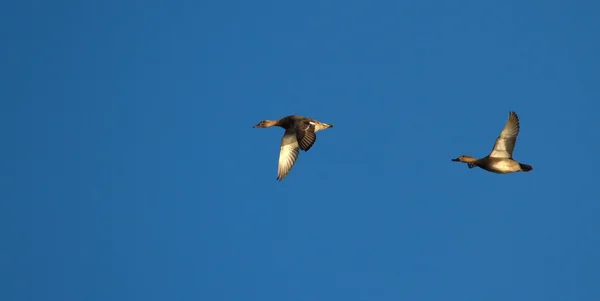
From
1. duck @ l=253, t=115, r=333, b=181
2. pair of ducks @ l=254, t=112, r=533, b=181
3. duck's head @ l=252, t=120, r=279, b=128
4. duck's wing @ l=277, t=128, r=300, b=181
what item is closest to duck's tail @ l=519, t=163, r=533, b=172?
pair of ducks @ l=254, t=112, r=533, b=181

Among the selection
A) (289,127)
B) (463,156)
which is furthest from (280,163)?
(463,156)

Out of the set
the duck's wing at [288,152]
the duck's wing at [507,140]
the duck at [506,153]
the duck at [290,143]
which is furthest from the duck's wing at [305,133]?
the duck's wing at [507,140]

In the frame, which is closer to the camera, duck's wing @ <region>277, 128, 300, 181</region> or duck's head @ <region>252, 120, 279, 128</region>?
duck's wing @ <region>277, 128, 300, 181</region>

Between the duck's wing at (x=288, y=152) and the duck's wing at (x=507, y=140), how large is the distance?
814 centimetres

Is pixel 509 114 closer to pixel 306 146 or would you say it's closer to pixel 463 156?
pixel 463 156

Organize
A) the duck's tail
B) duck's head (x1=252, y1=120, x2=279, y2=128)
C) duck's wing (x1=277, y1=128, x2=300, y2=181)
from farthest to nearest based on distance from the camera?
duck's head (x1=252, y1=120, x2=279, y2=128), duck's wing (x1=277, y1=128, x2=300, y2=181), the duck's tail

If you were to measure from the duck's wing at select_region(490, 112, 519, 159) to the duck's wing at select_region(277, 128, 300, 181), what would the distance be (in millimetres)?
8143

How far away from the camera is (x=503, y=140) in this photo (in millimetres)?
39781

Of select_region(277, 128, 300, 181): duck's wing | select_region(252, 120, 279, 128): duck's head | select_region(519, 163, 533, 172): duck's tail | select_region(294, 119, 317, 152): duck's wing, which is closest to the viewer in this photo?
select_region(519, 163, 533, 172): duck's tail

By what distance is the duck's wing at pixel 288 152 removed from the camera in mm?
43500

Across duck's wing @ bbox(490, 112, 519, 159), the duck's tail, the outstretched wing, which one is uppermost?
the outstretched wing

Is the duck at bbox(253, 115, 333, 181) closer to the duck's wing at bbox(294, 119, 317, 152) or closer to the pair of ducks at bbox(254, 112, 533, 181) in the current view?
the pair of ducks at bbox(254, 112, 533, 181)

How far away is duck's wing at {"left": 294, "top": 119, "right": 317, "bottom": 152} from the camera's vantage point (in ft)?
131

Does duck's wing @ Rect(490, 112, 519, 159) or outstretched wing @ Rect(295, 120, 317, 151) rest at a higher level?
outstretched wing @ Rect(295, 120, 317, 151)
